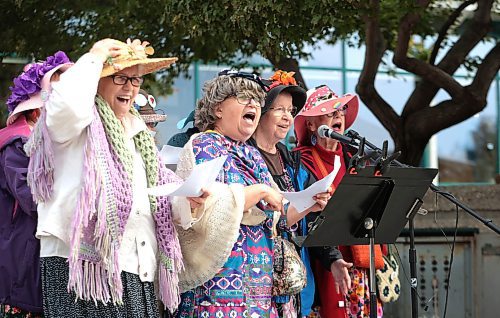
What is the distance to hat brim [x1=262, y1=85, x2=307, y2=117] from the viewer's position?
5.49 meters

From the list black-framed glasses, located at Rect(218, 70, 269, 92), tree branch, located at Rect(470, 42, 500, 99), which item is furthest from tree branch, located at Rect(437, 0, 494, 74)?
black-framed glasses, located at Rect(218, 70, 269, 92)

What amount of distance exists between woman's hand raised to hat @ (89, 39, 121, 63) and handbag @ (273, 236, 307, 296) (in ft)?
4.60

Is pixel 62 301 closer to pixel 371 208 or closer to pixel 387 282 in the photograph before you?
pixel 371 208

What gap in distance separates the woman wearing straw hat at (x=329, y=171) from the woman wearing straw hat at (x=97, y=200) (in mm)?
1524

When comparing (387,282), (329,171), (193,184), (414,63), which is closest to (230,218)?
(193,184)

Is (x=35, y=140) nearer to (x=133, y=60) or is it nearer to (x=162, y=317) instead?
(x=133, y=60)

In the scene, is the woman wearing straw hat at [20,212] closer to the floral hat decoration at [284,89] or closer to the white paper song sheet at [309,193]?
the white paper song sheet at [309,193]

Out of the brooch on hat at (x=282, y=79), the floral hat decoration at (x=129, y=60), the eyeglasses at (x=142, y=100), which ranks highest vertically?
the floral hat decoration at (x=129, y=60)

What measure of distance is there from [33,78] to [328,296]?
2209 mm

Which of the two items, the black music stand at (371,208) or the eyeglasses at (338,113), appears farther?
the eyeglasses at (338,113)

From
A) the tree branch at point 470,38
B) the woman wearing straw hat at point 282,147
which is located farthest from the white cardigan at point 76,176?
the tree branch at point 470,38

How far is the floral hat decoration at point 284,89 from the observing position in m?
5.49

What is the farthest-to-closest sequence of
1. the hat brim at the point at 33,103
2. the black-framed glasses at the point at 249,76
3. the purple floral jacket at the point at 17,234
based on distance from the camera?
the black-framed glasses at the point at 249,76 → the hat brim at the point at 33,103 → the purple floral jacket at the point at 17,234

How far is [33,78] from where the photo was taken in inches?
184
